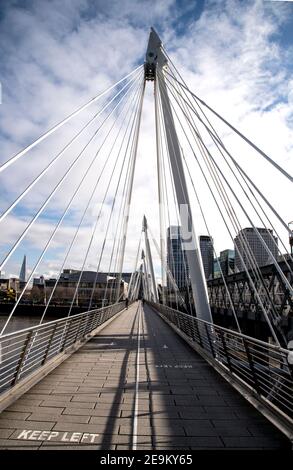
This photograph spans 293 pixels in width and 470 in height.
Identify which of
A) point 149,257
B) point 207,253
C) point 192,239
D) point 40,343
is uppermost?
point 149,257

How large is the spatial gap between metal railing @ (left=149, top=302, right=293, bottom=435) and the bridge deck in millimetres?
294

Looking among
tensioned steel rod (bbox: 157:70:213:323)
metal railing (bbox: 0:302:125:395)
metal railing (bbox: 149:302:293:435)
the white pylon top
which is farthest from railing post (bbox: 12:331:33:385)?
the white pylon top

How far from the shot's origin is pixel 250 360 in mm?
5805

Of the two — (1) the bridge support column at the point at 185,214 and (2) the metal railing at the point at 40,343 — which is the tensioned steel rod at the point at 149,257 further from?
(2) the metal railing at the point at 40,343

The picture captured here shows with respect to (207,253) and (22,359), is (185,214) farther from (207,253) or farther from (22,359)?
(207,253)

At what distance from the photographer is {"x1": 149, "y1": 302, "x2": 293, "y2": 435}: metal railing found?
469 cm

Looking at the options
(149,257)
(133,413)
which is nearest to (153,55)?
(133,413)

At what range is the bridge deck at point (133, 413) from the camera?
4.09 meters

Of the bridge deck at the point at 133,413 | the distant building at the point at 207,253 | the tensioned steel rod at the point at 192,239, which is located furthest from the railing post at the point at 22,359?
the distant building at the point at 207,253

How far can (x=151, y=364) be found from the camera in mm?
8773

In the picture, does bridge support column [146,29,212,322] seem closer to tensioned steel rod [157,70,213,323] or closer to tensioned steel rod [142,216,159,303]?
tensioned steel rod [157,70,213,323]

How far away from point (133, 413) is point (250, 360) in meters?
2.04

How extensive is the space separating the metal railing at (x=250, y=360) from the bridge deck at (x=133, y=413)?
0.29 meters
